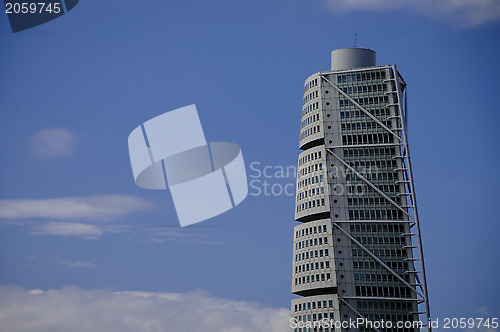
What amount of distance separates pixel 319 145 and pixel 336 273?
1356 inches

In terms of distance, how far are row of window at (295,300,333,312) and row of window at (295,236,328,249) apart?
14.5 m

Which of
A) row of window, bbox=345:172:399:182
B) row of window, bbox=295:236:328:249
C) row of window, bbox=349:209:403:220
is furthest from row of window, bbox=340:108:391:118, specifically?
row of window, bbox=295:236:328:249

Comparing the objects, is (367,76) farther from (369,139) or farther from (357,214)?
(357,214)

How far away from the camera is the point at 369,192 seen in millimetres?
190250

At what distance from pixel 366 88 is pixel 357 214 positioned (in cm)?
3385

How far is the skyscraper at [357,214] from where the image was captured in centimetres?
18288

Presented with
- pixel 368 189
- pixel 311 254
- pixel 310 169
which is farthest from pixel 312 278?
pixel 310 169

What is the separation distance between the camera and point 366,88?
198000mm

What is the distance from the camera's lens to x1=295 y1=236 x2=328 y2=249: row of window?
189 metres

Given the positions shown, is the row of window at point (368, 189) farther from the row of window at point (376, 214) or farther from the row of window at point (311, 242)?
the row of window at point (311, 242)

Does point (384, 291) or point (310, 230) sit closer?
point (384, 291)

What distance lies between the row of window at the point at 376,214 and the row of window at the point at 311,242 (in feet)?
28.8

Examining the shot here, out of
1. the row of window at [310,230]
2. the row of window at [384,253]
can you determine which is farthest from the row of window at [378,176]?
the row of window at [384,253]

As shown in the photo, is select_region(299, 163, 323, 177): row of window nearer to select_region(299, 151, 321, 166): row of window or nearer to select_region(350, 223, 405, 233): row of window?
select_region(299, 151, 321, 166): row of window
